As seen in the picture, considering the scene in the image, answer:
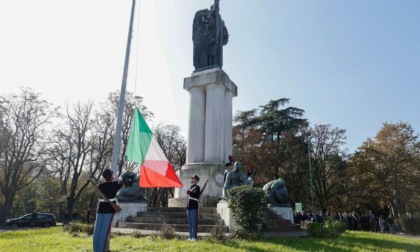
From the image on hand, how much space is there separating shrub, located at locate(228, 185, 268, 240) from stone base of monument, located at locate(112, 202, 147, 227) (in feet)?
15.5

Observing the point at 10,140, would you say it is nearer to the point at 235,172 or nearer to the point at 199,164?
the point at 199,164

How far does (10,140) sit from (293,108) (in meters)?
33.7

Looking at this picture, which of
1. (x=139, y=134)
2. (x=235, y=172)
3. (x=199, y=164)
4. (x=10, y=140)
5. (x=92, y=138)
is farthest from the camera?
(x=92, y=138)

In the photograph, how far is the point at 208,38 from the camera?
61.9 feet

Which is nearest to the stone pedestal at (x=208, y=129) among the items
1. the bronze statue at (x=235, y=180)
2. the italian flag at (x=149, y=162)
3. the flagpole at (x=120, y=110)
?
the bronze statue at (x=235, y=180)

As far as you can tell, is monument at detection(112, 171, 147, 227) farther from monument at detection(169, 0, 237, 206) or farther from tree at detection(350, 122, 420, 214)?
tree at detection(350, 122, 420, 214)

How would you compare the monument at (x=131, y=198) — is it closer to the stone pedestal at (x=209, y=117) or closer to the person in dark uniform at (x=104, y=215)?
the stone pedestal at (x=209, y=117)

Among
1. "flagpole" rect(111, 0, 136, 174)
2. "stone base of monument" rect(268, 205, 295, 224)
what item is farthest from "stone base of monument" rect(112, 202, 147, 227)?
"stone base of monument" rect(268, 205, 295, 224)

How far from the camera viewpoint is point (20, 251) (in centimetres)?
780

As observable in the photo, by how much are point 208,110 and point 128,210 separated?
6.69m

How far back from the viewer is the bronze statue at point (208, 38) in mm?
18750

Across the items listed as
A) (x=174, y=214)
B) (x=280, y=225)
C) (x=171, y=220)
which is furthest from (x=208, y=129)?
(x=280, y=225)

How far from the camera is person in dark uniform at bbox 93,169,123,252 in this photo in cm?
651

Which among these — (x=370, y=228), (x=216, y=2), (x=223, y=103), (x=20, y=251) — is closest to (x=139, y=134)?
(x=20, y=251)
